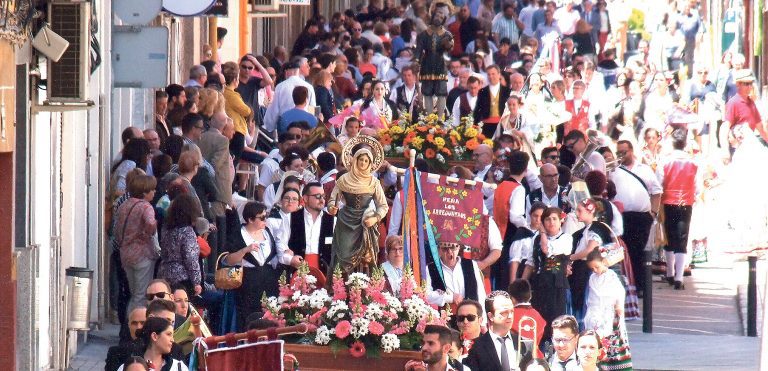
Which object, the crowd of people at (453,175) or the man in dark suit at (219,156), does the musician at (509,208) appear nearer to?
the crowd of people at (453,175)

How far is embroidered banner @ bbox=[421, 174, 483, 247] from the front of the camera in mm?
18766

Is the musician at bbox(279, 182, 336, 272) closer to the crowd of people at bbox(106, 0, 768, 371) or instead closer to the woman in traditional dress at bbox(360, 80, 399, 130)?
the crowd of people at bbox(106, 0, 768, 371)

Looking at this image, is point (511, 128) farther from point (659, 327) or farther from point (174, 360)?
point (174, 360)

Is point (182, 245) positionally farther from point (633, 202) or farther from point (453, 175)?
point (633, 202)

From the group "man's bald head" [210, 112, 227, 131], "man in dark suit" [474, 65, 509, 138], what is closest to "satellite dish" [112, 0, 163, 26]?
"man's bald head" [210, 112, 227, 131]

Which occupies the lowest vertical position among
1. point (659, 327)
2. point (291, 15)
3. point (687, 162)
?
point (659, 327)

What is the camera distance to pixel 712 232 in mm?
27719

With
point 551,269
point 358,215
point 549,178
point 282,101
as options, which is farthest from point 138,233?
point 282,101

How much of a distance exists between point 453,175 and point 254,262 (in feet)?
8.71

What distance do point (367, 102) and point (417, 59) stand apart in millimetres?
7289

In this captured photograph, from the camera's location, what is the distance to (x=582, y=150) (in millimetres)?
24062

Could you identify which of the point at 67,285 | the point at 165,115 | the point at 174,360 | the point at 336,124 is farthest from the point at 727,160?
the point at 174,360

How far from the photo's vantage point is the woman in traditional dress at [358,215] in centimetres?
1878

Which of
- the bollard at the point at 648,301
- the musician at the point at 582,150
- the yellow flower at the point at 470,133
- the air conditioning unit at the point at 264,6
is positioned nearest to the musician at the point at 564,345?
the bollard at the point at 648,301
